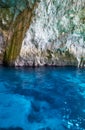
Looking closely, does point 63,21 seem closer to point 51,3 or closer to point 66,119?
point 51,3

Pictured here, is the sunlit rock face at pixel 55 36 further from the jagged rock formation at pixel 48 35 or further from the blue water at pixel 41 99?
the blue water at pixel 41 99

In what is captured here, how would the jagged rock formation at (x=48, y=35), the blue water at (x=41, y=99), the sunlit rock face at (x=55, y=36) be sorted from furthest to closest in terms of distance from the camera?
the sunlit rock face at (x=55, y=36)
the jagged rock formation at (x=48, y=35)
the blue water at (x=41, y=99)

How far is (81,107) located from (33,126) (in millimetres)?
2846

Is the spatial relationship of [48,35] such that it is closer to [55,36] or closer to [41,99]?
[55,36]

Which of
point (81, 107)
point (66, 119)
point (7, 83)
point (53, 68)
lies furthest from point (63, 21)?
point (66, 119)

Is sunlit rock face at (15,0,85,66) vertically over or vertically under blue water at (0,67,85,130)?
over

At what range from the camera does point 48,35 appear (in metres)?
19.1

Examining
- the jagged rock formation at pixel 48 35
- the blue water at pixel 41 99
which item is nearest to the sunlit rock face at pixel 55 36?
the jagged rock formation at pixel 48 35

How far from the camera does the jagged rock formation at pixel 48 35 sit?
18.0 metres

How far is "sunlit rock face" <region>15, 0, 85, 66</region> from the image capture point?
60.8 ft

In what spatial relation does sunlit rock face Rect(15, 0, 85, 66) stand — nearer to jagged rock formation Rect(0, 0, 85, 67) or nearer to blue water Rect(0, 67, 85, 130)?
jagged rock formation Rect(0, 0, 85, 67)

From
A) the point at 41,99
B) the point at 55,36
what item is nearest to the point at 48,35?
the point at 55,36

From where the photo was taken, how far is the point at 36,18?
1836 centimetres

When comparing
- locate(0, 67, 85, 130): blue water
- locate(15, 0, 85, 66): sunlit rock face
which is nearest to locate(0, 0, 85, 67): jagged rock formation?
locate(15, 0, 85, 66): sunlit rock face
